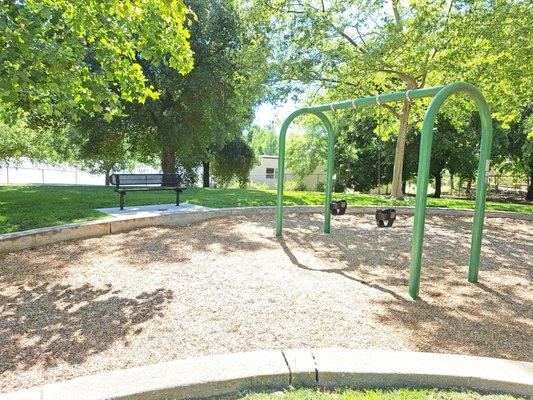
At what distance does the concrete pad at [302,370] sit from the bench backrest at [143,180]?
6.49m

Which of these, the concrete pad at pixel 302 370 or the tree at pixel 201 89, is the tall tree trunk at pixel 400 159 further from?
the concrete pad at pixel 302 370

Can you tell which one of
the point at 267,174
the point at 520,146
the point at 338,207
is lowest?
the point at 267,174

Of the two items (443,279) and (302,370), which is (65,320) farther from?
(443,279)

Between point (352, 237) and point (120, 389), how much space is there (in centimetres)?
527

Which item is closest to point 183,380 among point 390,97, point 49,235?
point 390,97

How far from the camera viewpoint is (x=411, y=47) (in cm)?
1025

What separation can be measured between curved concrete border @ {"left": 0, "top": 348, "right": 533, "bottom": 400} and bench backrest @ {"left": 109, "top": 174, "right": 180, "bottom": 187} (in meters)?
6.23

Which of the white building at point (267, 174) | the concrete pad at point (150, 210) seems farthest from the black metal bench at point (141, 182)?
the white building at point (267, 174)

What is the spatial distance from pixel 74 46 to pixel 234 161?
1888 centimetres

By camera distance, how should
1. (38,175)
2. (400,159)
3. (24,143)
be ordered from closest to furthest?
(400,159)
(24,143)
(38,175)

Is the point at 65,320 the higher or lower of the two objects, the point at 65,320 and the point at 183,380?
the lower

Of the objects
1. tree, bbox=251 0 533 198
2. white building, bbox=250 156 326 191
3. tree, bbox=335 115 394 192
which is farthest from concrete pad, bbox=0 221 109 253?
white building, bbox=250 156 326 191

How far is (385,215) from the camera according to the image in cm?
571

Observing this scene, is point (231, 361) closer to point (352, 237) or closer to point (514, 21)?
point (352, 237)
